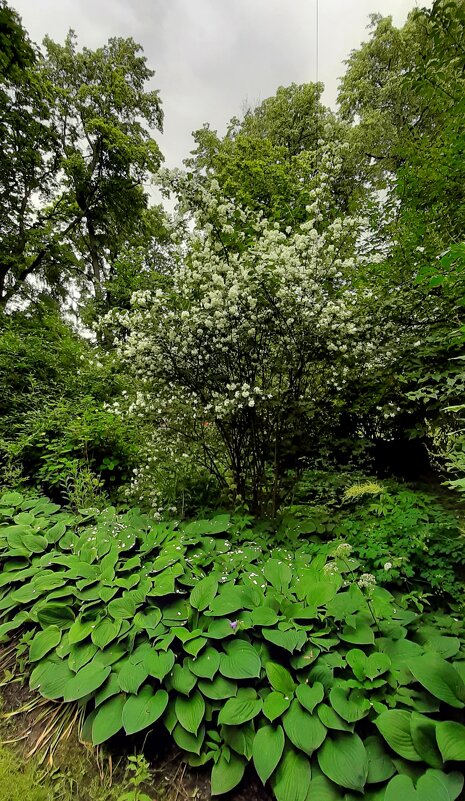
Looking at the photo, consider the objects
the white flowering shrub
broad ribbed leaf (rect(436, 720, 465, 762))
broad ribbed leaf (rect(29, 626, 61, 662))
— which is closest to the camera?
broad ribbed leaf (rect(436, 720, 465, 762))

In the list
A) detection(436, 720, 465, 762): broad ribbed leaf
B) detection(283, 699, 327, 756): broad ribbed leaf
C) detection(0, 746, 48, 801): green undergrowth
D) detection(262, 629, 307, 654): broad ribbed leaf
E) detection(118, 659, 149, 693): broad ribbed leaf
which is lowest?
detection(0, 746, 48, 801): green undergrowth

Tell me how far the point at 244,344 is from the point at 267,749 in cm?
241

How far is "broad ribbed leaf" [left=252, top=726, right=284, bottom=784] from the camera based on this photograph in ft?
4.17

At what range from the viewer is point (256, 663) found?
5.13ft

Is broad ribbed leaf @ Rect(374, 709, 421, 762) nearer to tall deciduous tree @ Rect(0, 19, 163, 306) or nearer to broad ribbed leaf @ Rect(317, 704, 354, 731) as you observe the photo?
broad ribbed leaf @ Rect(317, 704, 354, 731)

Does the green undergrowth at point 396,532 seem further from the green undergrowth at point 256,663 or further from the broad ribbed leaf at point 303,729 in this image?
the broad ribbed leaf at point 303,729

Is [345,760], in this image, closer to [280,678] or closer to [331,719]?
[331,719]

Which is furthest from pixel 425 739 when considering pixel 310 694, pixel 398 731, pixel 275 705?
pixel 275 705

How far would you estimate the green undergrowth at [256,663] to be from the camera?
4.17 feet

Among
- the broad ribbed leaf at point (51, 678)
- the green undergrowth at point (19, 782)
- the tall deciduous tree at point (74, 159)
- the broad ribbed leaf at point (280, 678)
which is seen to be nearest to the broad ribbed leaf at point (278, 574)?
the broad ribbed leaf at point (280, 678)

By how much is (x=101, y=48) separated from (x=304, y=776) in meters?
17.0

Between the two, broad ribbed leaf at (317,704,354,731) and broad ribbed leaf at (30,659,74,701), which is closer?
broad ribbed leaf at (317,704,354,731)

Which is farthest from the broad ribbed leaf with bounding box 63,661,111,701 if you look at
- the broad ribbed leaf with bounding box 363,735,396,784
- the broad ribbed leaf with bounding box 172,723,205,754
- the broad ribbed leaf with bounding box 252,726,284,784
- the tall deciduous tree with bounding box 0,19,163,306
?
the tall deciduous tree with bounding box 0,19,163,306

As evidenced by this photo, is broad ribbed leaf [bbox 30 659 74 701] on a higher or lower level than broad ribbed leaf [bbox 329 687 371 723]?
lower
